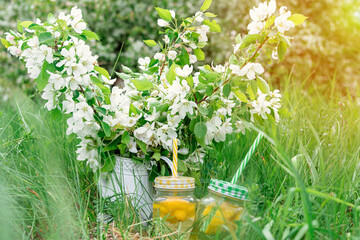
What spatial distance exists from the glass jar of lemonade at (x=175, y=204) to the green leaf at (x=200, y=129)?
0.14m

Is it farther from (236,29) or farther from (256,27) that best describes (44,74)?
(236,29)

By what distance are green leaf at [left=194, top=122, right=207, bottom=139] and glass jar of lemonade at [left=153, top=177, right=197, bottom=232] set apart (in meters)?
0.14

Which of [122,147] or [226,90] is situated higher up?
[226,90]

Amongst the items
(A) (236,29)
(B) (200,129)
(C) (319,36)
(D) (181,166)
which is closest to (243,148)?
(D) (181,166)

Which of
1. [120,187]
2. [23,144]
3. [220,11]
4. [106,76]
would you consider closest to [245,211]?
[120,187]

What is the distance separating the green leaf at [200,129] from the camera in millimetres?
1263

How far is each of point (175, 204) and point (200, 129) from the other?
0.82 feet

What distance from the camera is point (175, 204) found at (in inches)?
49.4

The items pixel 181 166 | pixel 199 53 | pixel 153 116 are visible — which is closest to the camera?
pixel 153 116

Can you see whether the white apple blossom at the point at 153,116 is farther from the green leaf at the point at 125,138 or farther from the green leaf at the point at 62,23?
the green leaf at the point at 62,23

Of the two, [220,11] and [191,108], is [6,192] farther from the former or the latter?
[220,11]

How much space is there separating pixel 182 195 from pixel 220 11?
3290mm

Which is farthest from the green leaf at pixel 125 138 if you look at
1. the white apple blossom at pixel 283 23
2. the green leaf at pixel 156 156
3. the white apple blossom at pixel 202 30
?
the white apple blossom at pixel 283 23

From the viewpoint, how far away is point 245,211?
1.00 m
